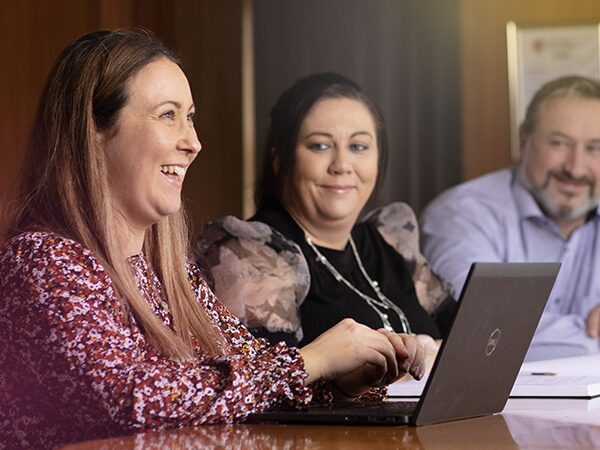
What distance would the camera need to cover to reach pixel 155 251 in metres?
1.50

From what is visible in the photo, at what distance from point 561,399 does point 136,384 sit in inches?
25.2

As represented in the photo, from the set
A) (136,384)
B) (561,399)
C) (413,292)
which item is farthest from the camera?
(413,292)

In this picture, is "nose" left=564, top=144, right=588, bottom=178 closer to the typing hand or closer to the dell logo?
the typing hand

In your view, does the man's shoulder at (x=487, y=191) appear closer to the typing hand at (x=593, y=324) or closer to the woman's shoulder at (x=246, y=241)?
the typing hand at (x=593, y=324)

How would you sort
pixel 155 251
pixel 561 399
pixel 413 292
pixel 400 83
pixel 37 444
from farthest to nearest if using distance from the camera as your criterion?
1. pixel 400 83
2. pixel 413 292
3. pixel 155 251
4. pixel 561 399
5. pixel 37 444

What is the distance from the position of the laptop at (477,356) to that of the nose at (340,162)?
1259 millimetres

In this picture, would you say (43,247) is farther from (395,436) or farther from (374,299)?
(374,299)

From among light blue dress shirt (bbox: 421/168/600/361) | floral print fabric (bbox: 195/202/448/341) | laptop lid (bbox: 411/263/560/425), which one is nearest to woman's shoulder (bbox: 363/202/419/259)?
floral print fabric (bbox: 195/202/448/341)

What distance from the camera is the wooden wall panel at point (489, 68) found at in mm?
4633

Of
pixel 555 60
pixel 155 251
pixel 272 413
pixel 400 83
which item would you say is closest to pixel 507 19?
pixel 555 60

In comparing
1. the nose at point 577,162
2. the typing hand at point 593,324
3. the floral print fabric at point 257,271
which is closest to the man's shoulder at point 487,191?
the nose at point 577,162

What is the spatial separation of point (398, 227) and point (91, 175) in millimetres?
1383

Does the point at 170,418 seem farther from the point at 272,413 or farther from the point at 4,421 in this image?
the point at 4,421

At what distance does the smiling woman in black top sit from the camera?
7.15ft
